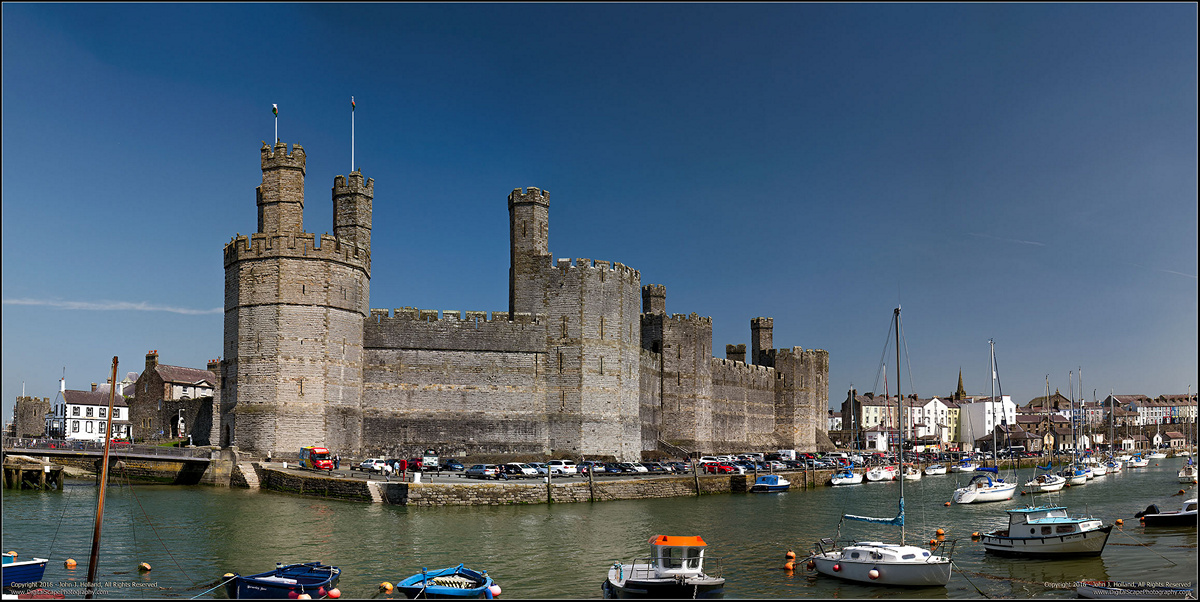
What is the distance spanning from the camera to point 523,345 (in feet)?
181

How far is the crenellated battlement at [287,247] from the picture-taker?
48.5 metres

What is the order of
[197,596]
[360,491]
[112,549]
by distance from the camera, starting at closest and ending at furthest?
[197,596]
[112,549]
[360,491]

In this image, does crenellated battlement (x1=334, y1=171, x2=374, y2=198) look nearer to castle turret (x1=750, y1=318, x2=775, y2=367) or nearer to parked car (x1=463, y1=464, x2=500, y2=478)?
parked car (x1=463, y1=464, x2=500, y2=478)

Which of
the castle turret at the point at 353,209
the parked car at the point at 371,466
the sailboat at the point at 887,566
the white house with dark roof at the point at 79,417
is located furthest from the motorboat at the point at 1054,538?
the white house with dark roof at the point at 79,417

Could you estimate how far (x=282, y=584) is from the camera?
20734 millimetres

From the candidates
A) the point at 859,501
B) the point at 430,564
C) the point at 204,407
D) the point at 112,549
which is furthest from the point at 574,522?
the point at 204,407

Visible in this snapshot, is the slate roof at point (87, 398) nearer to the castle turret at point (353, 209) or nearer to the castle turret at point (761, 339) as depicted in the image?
the castle turret at point (353, 209)

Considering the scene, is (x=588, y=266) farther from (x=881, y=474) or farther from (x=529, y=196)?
(x=881, y=474)

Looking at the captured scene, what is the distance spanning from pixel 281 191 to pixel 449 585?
114 feet

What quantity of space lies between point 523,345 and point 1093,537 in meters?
34.2

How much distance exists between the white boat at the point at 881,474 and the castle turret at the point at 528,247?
26238mm

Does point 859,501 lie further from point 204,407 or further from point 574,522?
point 204,407

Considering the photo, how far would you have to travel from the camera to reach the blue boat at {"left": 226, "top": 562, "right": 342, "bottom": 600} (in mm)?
20734

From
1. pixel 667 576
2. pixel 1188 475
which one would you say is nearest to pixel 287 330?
pixel 667 576
